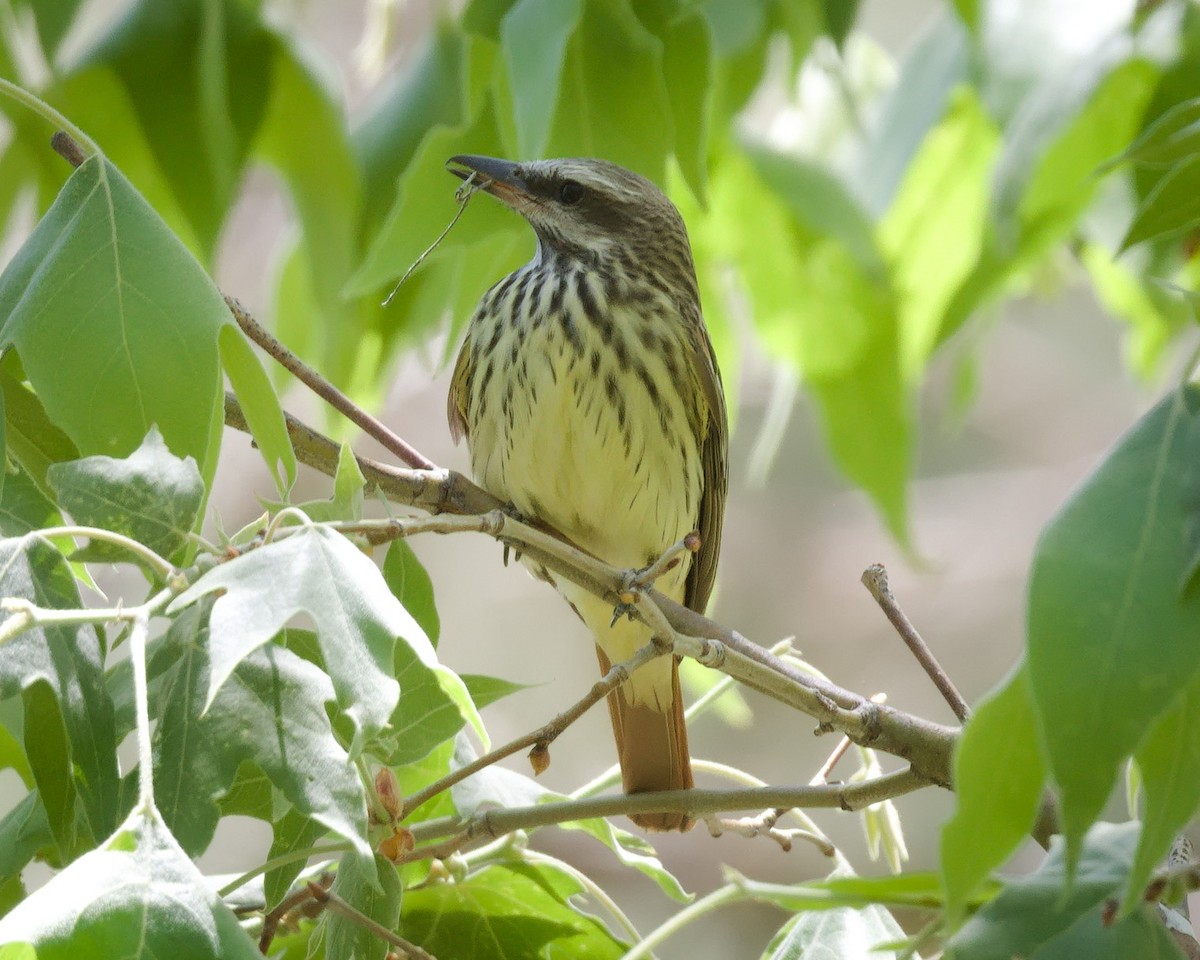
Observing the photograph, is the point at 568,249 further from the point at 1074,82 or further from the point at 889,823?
the point at 889,823

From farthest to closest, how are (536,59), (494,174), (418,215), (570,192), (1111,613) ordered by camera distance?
1. (570,192)
2. (494,174)
3. (418,215)
4. (536,59)
5. (1111,613)

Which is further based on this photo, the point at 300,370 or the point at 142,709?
the point at 300,370

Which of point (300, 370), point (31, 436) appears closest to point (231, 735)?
Answer: point (31, 436)

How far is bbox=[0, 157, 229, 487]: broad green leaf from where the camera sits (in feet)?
3.93

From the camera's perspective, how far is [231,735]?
43.3 inches

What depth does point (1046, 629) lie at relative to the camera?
A: 0.94 m

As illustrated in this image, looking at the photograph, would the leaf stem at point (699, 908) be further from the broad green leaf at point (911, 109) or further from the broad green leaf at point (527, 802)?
the broad green leaf at point (911, 109)

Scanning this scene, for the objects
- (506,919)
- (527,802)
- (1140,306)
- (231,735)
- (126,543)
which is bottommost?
(506,919)

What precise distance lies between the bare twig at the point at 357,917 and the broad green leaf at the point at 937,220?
1.72 metres

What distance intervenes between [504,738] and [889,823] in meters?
4.68

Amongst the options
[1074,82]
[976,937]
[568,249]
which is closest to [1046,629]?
[976,937]

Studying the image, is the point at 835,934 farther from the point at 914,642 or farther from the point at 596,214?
the point at 596,214

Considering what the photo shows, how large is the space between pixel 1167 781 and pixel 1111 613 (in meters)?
0.12

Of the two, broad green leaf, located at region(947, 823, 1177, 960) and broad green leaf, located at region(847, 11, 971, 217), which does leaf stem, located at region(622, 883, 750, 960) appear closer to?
broad green leaf, located at region(947, 823, 1177, 960)
